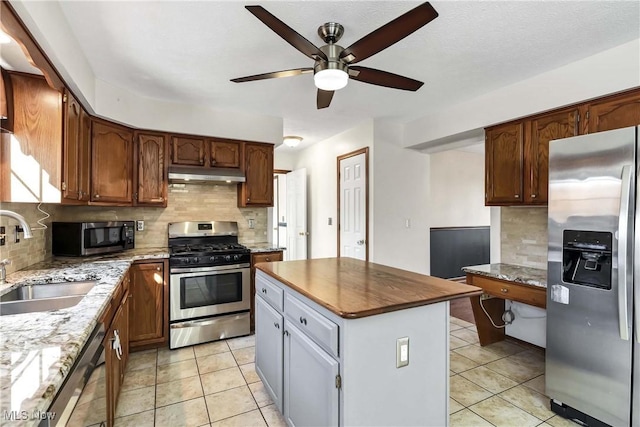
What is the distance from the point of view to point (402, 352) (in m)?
1.49

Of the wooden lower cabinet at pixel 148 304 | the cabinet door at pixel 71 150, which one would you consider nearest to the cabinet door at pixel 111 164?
the cabinet door at pixel 71 150

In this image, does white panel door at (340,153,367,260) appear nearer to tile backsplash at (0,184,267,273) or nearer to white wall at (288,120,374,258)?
white wall at (288,120,374,258)

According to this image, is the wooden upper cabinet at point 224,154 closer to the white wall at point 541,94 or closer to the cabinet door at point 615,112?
the white wall at point 541,94

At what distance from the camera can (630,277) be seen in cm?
179

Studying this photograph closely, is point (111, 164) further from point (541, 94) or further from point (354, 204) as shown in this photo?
point (541, 94)

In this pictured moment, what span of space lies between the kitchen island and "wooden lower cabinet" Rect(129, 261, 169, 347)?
1.70m

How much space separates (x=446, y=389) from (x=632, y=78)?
2.42m

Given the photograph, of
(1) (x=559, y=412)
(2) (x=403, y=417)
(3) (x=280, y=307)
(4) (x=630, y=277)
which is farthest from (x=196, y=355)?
(4) (x=630, y=277)

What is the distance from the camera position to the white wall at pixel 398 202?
405 cm

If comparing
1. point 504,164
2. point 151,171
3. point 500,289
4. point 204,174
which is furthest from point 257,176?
point 500,289

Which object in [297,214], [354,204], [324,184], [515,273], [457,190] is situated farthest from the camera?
[457,190]

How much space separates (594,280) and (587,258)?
133mm

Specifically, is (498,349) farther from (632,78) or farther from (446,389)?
(632,78)

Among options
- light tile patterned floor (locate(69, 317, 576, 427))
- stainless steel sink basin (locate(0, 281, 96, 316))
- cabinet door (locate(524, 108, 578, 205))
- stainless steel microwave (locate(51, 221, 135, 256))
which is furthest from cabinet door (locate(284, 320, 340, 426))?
cabinet door (locate(524, 108, 578, 205))
